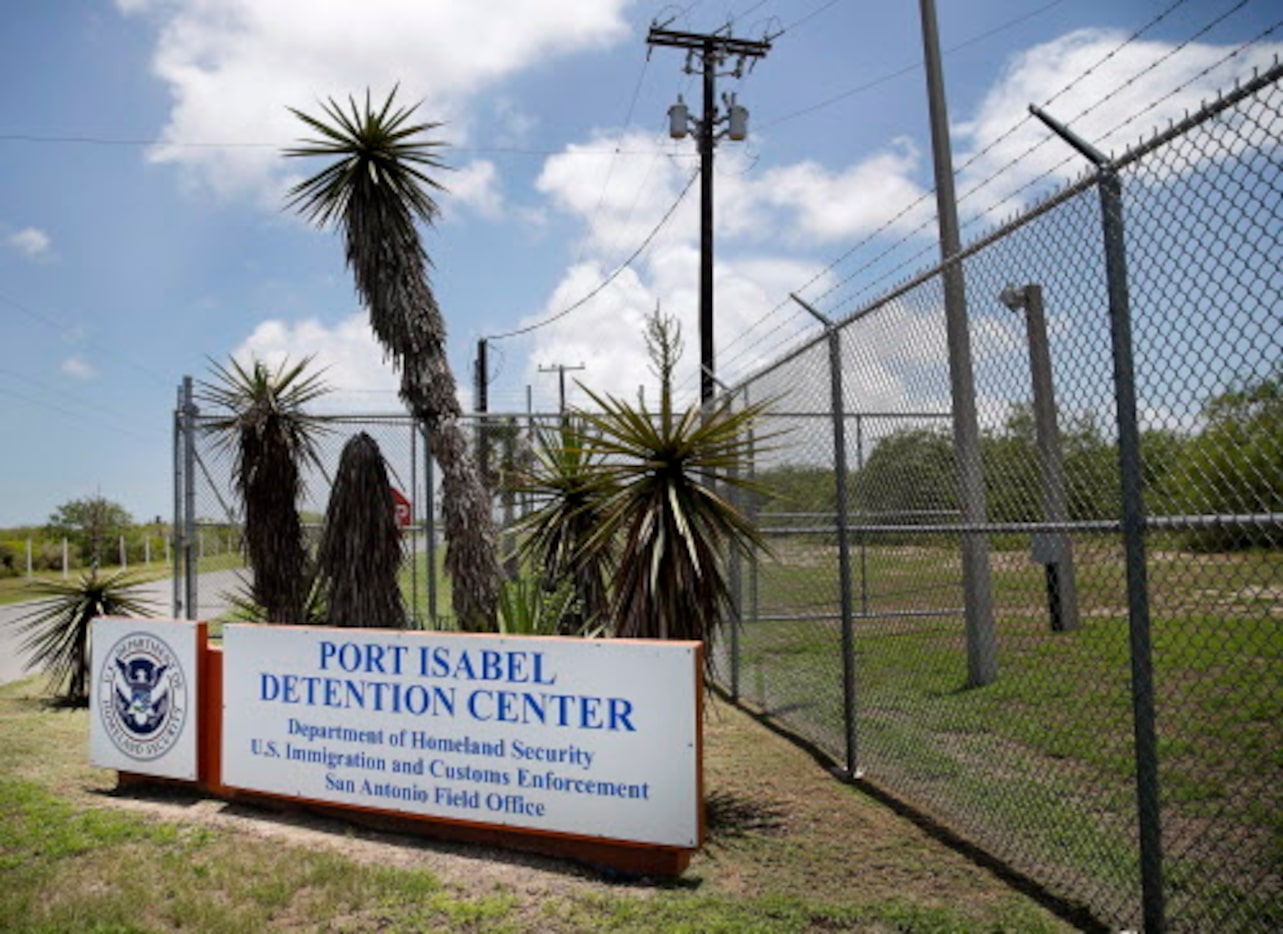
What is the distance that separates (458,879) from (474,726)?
82 cm

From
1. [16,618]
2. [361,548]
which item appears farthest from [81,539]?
[361,548]

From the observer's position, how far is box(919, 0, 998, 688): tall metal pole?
5.74 metres

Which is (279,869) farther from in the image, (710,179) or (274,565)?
(710,179)

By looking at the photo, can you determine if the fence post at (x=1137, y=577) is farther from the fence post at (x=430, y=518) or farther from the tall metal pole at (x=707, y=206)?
the tall metal pole at (x=707, y=206)

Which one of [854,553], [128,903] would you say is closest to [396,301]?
[854,553]

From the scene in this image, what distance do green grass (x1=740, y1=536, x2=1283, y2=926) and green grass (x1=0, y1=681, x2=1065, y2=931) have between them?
1.43ft

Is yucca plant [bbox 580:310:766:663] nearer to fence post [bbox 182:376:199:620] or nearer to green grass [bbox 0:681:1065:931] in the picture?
green grass [bbox 0:681:1065:931]

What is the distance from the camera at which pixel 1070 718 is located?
22.5ft

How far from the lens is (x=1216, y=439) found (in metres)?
3.38

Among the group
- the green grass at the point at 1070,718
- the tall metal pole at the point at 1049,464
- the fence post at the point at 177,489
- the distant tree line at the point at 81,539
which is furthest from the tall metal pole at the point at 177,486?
the distant tree line at the point at 81,539

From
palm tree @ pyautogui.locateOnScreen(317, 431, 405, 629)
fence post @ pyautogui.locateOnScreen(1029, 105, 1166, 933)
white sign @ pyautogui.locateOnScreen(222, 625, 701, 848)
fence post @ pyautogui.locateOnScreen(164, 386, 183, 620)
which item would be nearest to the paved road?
fence post @ pyautogui.locateOnScreen(164, 386, 183, 620)

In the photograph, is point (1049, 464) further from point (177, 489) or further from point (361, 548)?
point (177, 489)

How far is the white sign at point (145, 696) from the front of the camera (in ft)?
20.8

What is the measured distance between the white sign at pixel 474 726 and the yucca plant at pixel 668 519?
94cm
